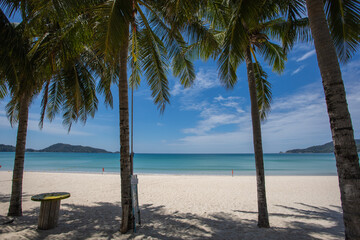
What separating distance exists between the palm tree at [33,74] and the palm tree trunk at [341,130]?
5102mm

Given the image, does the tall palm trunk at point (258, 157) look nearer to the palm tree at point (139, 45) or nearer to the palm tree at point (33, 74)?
the palm tree at point (139, 45)

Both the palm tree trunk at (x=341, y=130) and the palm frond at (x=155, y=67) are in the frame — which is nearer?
the palm tree trunk at (x=341, y=130)

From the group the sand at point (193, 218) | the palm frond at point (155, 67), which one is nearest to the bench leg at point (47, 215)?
the sand at point (193, 218)

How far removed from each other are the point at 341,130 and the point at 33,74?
612cm

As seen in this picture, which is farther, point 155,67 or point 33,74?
point 155,67

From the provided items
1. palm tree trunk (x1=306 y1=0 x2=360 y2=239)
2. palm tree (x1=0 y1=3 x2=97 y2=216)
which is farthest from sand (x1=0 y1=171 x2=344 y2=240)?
palm tree trunk (x1=306 y1=0 x2=360 y2=239)

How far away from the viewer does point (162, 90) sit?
5.98 metres

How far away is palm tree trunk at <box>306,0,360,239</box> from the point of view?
2.26m

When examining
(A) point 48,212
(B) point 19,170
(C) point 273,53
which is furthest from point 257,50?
(B) point 19,170

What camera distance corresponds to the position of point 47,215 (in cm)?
482

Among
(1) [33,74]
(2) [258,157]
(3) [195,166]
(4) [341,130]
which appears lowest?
(3) [195,166]

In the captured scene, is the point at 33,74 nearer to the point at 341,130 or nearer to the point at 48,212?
the point at 48,212

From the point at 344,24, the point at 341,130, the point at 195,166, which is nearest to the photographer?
the point at 341,130

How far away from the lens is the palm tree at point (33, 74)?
13.8 ft
